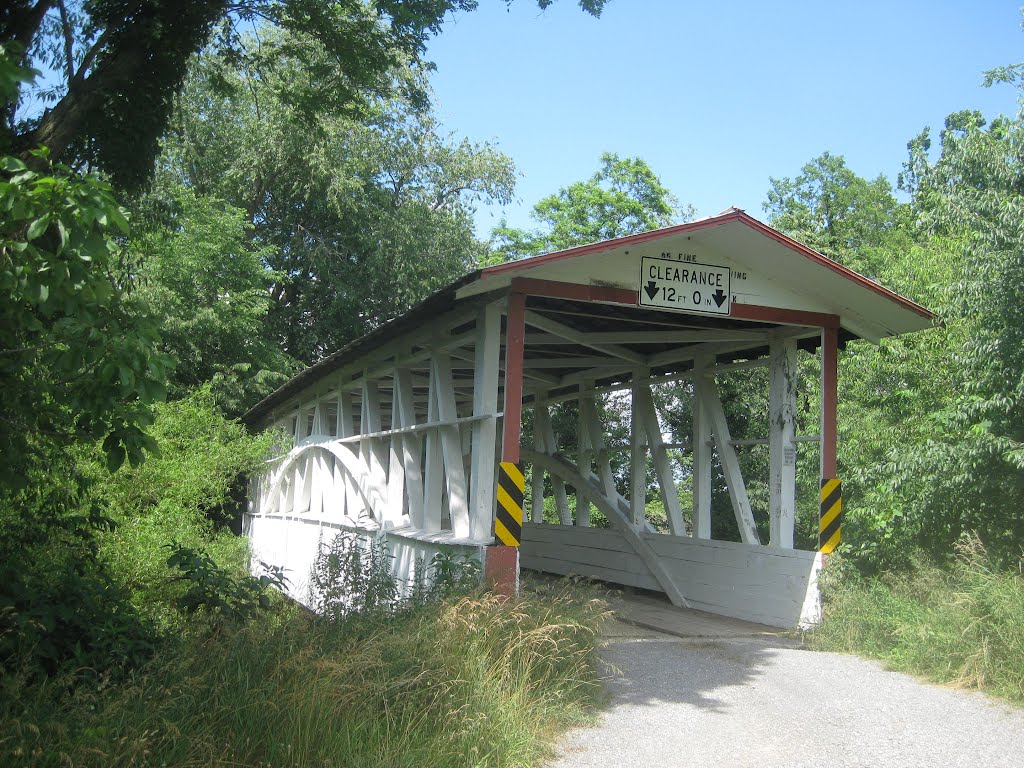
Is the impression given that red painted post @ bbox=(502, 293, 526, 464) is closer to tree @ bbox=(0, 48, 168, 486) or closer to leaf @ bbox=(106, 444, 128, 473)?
tree @ bbox=(0, 48, 168, 486)

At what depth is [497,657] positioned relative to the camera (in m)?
5.86

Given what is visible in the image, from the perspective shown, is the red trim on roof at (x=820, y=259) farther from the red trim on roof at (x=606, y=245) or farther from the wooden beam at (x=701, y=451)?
the wooden beam at (x=701, y=451)

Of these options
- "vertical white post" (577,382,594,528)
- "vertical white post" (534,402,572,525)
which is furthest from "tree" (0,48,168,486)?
"vertical white post" (534,402,572,525)

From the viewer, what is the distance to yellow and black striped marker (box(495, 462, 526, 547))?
837 cm

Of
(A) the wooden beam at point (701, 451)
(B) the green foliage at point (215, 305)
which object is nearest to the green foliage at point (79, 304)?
(A) the wooden beam at point (701, 451)

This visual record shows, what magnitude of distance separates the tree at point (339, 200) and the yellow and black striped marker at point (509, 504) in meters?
18.2

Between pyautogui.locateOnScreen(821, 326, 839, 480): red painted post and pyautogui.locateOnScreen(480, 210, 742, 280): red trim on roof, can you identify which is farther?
pyautogui.locateOnScreen(821, 326, 839, 480): red painted post

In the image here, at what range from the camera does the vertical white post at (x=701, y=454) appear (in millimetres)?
11641

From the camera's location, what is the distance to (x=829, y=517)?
976cm

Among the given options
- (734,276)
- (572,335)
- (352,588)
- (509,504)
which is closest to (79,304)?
(352,588)

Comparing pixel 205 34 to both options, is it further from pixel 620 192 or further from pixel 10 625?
pixel 620 192

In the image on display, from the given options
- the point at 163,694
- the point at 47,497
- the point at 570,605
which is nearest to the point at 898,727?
the point at 570,605

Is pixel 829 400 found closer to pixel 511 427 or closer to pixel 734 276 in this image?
pixel 734 276

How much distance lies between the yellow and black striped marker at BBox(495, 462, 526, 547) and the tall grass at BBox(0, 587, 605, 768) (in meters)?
2.00
